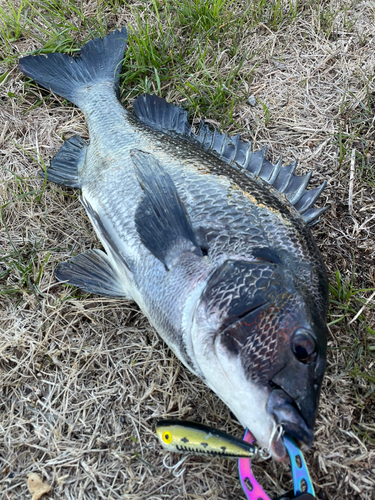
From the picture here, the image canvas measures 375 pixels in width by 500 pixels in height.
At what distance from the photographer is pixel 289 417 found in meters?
1.50

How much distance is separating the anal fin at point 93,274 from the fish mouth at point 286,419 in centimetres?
116

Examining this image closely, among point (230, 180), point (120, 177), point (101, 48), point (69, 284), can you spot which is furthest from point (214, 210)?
point (101, 48)

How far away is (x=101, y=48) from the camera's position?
3166mm

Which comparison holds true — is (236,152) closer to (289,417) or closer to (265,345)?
(265,345)

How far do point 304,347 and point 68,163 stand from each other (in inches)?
83.5

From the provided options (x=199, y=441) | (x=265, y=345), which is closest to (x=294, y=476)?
(x=199, y=441)

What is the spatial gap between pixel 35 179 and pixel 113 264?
1.05 meters

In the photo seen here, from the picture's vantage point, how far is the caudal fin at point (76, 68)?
10.1 ft

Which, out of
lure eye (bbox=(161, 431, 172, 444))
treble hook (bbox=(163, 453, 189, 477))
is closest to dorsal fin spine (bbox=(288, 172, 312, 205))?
lure eye (bbox=(161, 431, 172, 444))

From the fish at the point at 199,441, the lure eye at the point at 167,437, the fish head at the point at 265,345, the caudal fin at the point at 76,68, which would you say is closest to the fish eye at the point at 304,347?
the fish head at the point at 265,345

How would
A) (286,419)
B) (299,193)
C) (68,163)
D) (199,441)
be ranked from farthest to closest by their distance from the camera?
1. (68,163)
2. (299,193)
3. (199,441)
4. (286,419)

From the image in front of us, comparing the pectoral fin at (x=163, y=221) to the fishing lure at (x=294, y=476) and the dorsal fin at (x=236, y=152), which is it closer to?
the dorsal fin at (x=236, y=152)

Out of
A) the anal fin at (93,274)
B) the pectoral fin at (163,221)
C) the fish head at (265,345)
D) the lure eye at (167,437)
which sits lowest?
the lure eye at (167,437)

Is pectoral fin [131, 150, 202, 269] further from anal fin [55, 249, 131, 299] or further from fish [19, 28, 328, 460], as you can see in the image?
anal fin [55, 249, 131, 299]
